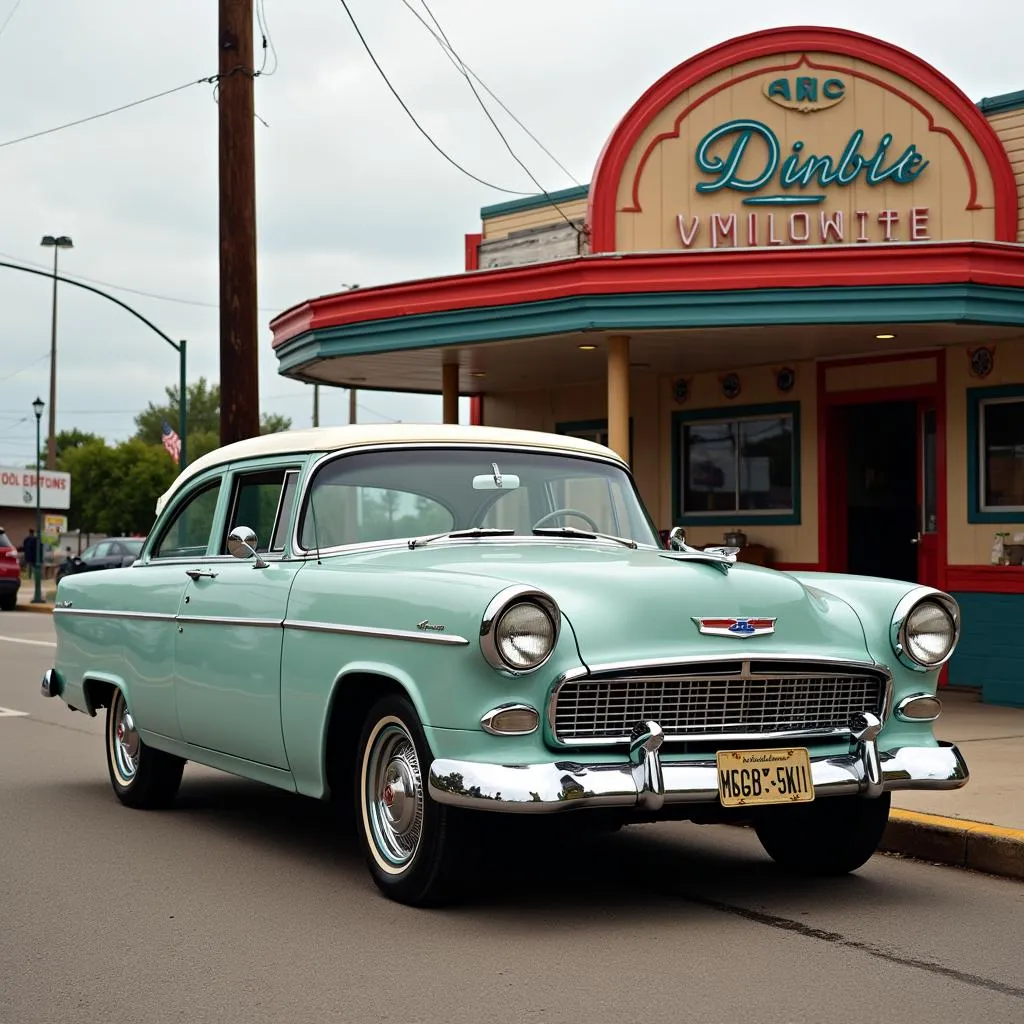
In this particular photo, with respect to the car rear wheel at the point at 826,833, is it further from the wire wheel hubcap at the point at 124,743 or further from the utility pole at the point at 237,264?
the utility pole at the point at 237,264

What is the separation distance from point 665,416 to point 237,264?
4550 mm

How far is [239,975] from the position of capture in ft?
15.8

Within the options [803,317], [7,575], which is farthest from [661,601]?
[7,575]

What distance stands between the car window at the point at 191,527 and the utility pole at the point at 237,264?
14.4 feet

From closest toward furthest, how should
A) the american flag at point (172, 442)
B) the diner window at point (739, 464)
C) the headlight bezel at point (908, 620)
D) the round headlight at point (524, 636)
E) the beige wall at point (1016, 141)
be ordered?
the round headlight at point (524, 636)
the headlight bezel at point (908, 620)
the beige wall at point (1016, 141)
the diner window at point (739, 464)
the american flag at point (172, 442)

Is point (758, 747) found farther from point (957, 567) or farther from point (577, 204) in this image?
point (577, 204)

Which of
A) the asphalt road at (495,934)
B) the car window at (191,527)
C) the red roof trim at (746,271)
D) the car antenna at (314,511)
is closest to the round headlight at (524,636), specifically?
the asphalt road at (495,934)

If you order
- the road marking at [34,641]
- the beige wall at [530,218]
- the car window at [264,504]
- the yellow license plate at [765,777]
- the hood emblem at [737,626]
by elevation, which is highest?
the beige wall at [530,218]

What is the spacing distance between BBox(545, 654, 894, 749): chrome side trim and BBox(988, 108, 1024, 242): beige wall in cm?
807

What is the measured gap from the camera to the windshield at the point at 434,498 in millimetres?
6559

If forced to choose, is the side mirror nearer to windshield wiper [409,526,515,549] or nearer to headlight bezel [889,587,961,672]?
windshield wiper [409,526,515,549]

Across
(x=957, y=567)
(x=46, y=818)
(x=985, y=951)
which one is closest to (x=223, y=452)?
(x=46, y=818)

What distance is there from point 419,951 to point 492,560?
1.45m

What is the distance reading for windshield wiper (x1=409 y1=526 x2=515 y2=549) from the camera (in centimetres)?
639
